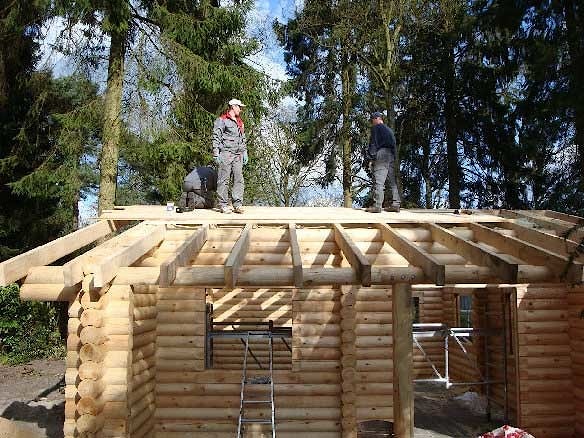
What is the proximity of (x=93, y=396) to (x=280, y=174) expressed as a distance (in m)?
16.8

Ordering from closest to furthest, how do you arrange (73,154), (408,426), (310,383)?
(408,426), (310,383), (73,154)

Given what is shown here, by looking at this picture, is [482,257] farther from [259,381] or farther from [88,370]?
[259,381]

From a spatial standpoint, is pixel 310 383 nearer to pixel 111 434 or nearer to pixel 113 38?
pixel 111 434

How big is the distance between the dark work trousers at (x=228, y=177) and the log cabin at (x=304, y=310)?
0.43 metres

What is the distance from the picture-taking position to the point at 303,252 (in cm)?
720

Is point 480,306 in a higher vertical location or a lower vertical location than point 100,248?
lower

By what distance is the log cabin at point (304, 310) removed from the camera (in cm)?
501

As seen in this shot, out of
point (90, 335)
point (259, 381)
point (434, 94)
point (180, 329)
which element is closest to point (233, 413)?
point (259, 381)

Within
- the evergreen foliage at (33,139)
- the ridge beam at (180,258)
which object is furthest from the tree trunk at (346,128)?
the ridge beam at (180,258)

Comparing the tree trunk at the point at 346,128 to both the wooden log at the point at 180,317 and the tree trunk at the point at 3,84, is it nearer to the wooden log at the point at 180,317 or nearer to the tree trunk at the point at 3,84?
the tree trunk at the point at 3,84

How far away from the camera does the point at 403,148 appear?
20.9 metres

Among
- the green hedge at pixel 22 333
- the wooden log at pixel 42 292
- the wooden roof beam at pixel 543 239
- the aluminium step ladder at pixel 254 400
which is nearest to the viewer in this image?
the wooden log at pixel 42 292

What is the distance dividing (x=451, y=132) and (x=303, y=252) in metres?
15.4

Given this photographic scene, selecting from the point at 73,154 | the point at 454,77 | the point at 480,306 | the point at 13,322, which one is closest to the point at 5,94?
the point at 73,154
